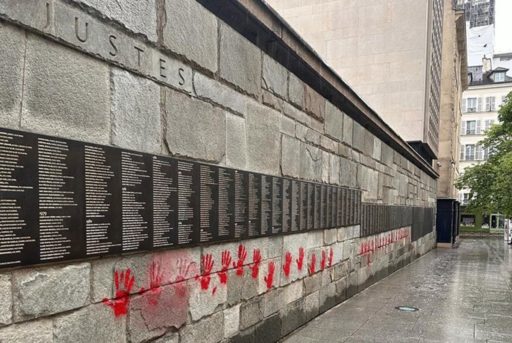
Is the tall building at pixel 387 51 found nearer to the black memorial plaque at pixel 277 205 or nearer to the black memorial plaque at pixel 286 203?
the black memorial plaque at pixel 286 203

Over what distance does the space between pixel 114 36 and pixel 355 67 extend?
50.2 feet

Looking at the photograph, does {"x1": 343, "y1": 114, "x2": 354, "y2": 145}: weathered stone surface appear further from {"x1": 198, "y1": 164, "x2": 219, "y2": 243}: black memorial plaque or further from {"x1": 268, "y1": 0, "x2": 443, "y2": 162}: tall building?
{"x1": 268, "y1": 0, "x2": 443, "y2": 162}: tall building

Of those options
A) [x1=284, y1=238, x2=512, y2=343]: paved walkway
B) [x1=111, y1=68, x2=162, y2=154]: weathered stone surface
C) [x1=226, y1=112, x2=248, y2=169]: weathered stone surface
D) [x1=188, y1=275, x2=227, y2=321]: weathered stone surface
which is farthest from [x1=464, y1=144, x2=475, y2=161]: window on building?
[x1=111, y1=68, x2=162, y2=154]: weathered stone surface

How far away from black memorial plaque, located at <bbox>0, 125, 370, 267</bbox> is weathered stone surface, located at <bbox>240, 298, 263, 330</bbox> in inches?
28.4

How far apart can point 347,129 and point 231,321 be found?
4283 mm

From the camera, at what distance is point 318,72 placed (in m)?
5.66

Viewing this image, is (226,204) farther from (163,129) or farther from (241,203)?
(163,129)

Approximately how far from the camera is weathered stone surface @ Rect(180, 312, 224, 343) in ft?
10.7

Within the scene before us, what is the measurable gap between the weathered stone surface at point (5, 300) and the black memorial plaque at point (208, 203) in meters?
1.51

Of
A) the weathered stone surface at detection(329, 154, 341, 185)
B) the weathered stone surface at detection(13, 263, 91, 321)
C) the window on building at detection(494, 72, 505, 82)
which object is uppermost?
the window on building at detection(494, 72, 505, 82)

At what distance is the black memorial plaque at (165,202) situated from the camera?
2.82 metres

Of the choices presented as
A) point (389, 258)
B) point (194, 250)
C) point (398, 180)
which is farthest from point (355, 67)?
point (194, 250)

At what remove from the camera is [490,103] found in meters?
52.2

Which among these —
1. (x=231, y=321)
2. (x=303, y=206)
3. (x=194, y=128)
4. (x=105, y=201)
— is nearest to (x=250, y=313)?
(x=231, y=321)
